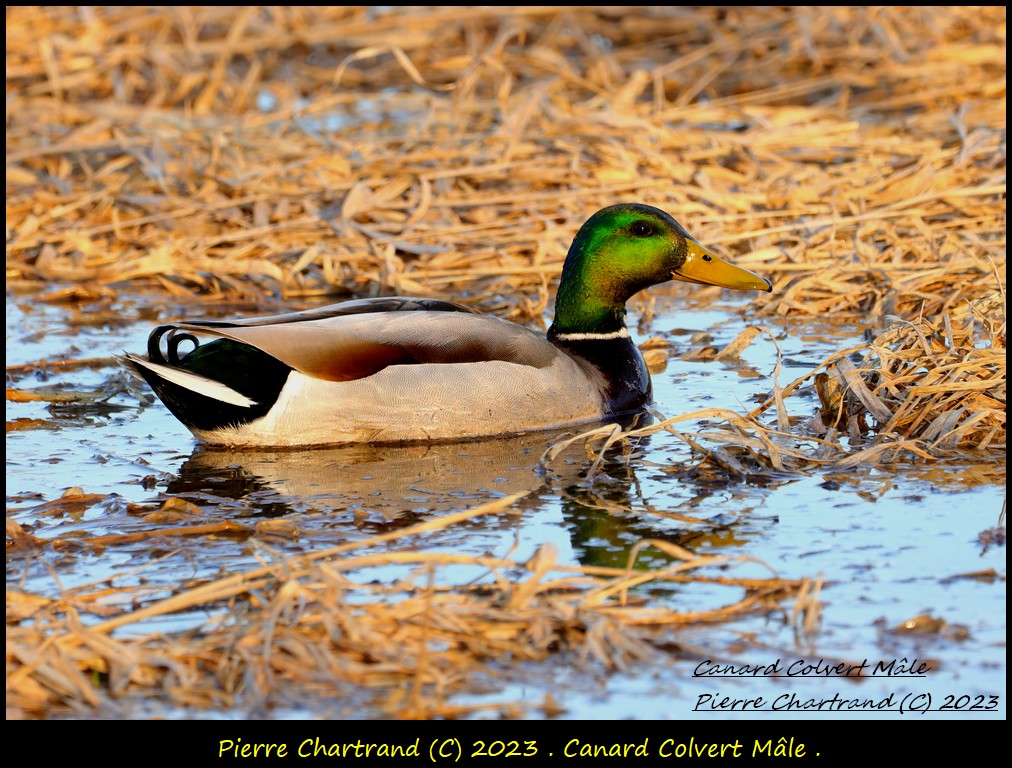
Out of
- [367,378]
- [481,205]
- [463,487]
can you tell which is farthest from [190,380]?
[481,205]

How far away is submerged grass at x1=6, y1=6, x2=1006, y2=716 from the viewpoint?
3674mm

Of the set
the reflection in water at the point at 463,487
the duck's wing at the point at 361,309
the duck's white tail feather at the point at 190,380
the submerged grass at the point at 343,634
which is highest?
the duck's wing at the point at 361,309

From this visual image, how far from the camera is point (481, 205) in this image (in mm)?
8422

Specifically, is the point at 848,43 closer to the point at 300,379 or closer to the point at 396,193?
the point at 396,193

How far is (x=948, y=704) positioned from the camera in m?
3.43

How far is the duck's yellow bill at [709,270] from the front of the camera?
6.21 m

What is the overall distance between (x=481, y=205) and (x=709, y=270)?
2.44 metres

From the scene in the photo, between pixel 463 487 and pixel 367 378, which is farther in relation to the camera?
pixel 367 378

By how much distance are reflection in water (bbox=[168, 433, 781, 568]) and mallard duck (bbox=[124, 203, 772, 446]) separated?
8cm

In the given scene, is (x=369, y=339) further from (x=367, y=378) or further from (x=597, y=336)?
(x=597, y=336)

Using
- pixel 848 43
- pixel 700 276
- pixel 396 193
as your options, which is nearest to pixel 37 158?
pixel 396 193

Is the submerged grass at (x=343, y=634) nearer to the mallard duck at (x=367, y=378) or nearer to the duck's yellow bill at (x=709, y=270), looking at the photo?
the mallard duck at (x=367, y=378)

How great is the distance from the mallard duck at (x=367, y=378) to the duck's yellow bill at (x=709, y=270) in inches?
26.5

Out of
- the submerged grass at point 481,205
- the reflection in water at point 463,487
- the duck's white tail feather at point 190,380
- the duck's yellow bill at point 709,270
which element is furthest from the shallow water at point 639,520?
the duck's yellow bill at point 709,270
